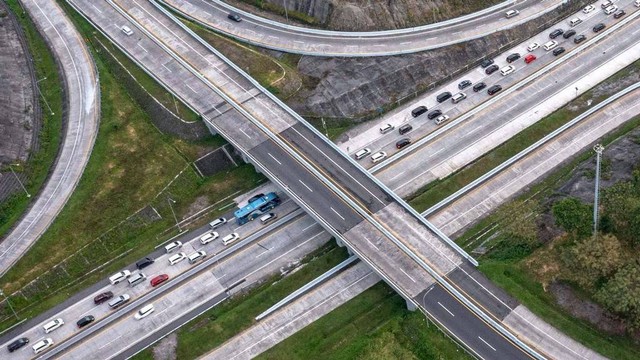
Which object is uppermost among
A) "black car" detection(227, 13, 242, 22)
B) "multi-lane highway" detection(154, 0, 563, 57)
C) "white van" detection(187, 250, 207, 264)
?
"black car" detection(227, 13, 242, 22)

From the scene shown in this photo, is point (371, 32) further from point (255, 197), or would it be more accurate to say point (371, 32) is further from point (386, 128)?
point (255, 197)

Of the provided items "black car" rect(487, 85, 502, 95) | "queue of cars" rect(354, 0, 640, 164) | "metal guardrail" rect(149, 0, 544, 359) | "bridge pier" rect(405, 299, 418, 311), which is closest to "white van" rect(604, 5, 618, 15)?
"queue of cars" rect(354, 0, 640, 164)

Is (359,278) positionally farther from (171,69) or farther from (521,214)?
(171,69)

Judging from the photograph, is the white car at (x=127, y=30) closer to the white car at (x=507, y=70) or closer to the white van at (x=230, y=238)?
the white van at (x=230, y=238)

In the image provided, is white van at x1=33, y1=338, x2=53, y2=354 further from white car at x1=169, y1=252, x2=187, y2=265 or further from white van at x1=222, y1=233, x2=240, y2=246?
white van at x1=222, y1=233, x2=240, y2=246

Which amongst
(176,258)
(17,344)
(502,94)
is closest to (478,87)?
(502,94)
